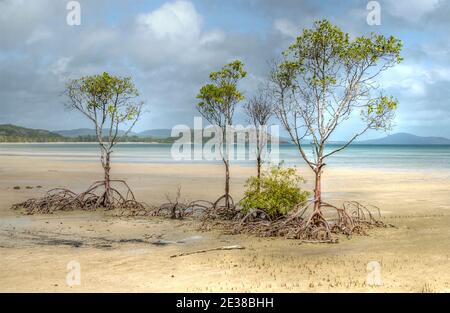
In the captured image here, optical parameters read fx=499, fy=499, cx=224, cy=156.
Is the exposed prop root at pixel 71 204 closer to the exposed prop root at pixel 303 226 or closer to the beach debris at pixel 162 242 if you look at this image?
the beach debris at pixel 162 242

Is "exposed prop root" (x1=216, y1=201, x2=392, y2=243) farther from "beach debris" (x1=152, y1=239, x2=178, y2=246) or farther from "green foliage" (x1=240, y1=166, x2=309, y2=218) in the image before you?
"beach debris" (x1=152, y1=239, x2=178, y2=246)

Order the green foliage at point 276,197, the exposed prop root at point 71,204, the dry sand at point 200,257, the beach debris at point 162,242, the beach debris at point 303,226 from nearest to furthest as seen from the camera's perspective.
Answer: the dry sand at point 200,257 → the beach debris at point 162,242 → the beach debris at point 303,226 → the green foliage at point 276,197 → the exposed prop root at point 71,204

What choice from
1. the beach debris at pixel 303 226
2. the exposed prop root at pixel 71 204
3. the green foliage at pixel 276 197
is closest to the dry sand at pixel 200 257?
the beach debris at pixel 303 226

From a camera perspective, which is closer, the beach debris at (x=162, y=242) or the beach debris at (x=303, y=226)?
the beach debris at (x=162, y=242)

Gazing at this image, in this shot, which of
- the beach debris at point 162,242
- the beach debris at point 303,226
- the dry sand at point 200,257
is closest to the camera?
the dry sand at point 200,257

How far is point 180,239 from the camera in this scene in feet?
63.1

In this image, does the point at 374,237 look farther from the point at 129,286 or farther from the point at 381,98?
the point at 129,286

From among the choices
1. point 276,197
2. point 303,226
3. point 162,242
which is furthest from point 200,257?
point 276,197

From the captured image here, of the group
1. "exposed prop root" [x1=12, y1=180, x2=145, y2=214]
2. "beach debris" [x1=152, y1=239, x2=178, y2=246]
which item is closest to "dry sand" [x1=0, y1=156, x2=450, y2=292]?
"beach debris" [x1=152, y1=239, x2=178, y2=246]

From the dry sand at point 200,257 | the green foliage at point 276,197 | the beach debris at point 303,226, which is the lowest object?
the dry sand at point 200,257

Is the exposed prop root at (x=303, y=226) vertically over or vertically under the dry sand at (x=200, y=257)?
over

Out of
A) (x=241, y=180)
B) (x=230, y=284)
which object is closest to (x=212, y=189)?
(x=241, y=180)
